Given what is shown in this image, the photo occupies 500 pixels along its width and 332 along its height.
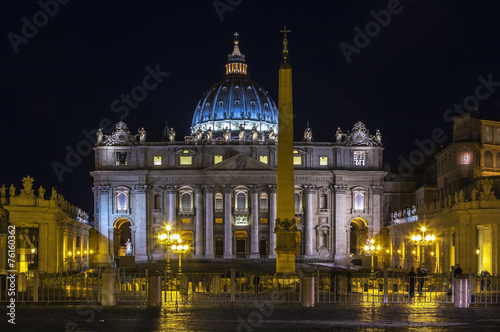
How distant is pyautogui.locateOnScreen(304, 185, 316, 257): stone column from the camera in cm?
9531

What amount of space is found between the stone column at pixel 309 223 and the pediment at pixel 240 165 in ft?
17.6

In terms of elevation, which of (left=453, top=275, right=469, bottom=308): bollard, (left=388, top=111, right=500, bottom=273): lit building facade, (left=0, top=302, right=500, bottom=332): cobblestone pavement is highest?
(left=388, top=111, right=500, bottom=273): lit building facade

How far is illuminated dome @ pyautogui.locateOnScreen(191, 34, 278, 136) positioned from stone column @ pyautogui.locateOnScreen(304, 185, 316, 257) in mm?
37066

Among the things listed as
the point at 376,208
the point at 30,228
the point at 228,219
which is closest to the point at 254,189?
the point at 228,219

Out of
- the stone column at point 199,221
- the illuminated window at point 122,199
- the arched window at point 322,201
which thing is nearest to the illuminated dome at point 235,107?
the arched window at point 322,201

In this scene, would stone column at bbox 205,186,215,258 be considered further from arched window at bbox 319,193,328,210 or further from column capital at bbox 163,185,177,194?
arched window at bbox 319,193,328,210

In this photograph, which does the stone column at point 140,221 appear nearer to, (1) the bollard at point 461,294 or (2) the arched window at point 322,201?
(2) the arched window at point 322,201

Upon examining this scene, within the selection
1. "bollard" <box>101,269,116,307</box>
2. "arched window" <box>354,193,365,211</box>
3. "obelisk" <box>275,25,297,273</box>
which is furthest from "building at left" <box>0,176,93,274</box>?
"arched window" <box>354,193,365,211</box>

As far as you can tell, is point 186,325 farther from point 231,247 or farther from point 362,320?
point 231,247

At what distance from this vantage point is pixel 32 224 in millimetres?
52094

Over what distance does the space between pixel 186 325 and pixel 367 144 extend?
252ft

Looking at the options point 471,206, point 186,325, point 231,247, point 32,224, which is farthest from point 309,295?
point 231,247

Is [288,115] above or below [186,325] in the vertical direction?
above

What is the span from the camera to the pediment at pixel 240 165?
94688 millimetres
